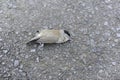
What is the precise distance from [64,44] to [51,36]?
0.41 ft

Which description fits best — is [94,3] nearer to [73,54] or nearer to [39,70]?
[73,54]

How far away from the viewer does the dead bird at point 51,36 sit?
2174 millimetres

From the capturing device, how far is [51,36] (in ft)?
7.15

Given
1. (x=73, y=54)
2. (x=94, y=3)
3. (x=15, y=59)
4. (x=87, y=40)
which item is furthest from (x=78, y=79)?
(x=94, y=3)

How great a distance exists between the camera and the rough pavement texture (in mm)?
2074

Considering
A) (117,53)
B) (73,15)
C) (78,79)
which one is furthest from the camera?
(73,15)

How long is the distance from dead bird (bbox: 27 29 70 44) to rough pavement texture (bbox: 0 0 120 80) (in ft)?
0.15

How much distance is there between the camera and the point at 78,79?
2.04 m

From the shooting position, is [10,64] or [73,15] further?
[73,15]

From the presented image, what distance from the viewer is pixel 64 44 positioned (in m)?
2.22

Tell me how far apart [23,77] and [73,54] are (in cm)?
42

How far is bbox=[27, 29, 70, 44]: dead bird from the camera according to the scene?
7.13 ft

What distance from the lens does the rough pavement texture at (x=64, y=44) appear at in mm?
2074

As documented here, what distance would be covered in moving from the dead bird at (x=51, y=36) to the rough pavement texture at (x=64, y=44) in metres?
0.05
